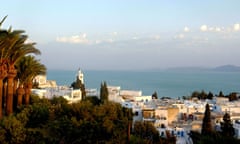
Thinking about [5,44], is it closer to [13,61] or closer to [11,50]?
[11,50]

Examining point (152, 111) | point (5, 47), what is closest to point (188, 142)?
point (152, 111)

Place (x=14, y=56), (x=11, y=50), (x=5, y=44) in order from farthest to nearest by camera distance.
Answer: (x=14, y=56) < (x=11, y=50) < (x=5, y=44)

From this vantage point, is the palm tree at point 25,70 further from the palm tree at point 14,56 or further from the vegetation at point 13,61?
the palm tree at point 14,56

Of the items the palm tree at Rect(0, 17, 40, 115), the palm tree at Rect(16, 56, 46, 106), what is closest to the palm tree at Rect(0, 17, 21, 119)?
the palm tree at Rect(0, 17, 40, 115)

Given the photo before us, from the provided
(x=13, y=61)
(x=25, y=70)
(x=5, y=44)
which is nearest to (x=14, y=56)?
(x=13, y=61)

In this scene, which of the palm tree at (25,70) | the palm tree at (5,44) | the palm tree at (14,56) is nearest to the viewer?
the palm tree at (5,44)

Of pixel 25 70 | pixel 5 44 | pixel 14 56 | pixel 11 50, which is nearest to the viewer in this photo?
pixel 5 44

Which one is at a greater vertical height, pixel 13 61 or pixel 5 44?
pixel 5 44

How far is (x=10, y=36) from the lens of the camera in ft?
47.0

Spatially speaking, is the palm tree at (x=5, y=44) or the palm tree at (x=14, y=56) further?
the palm tree at (x=14, y=56)

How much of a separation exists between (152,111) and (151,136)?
10.5 meters

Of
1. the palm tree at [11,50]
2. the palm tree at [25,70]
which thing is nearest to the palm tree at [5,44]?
the palm tree at [11,50]

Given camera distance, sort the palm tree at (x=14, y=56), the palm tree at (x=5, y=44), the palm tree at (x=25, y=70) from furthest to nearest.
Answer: the palm tree at (x=25, y=70) → the palm tree at (x=14, y=56) → the palm tree at (x=5, y=44)

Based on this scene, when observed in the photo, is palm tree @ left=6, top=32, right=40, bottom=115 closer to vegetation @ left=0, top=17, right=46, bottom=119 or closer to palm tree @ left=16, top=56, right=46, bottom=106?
vegetation @ left=0, top=17, right=46, bottom=119
